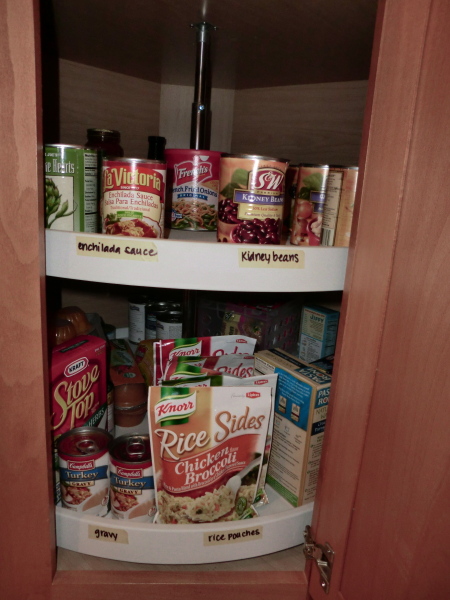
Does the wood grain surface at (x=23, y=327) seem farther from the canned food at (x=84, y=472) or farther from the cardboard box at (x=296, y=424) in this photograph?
the cardboard box at (x=296, y=424)

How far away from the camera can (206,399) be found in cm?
81

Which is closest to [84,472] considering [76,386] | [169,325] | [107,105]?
[76,386]

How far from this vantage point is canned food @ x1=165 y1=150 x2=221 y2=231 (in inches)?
38.3

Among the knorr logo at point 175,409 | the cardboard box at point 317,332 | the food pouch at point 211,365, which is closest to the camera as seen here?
the knorr logo at point 175,409

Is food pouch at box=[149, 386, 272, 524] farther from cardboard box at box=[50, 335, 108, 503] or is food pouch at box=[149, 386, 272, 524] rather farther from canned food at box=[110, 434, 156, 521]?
cardboard box at box=[50, 335, 108, 503]

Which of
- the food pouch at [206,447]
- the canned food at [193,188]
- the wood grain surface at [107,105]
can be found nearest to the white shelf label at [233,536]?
the food pouch at [206,447]

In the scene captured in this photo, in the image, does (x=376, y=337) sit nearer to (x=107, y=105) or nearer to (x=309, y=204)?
(x=309, y=204)

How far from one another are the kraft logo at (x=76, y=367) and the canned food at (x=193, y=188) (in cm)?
33

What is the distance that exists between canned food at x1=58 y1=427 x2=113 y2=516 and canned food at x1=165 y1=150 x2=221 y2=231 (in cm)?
47

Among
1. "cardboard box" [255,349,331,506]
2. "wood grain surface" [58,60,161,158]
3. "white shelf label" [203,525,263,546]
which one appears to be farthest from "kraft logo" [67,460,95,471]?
"wood grain surface" [58,60,161,158]

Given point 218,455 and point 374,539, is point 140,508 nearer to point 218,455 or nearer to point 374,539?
point 218,455

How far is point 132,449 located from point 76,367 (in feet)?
0.61

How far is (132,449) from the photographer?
2.93 ft

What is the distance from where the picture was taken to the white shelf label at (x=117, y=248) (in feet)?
2.27
